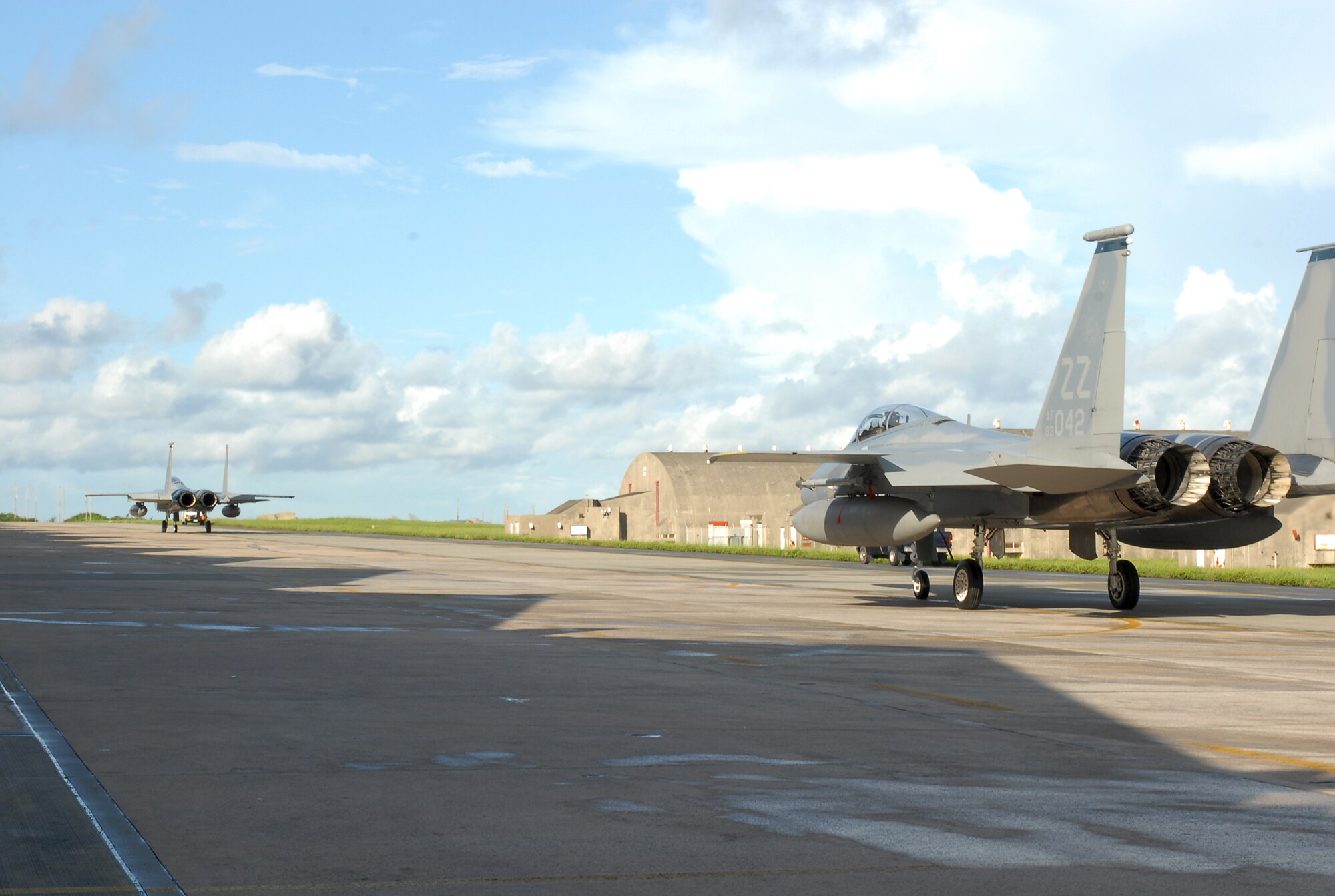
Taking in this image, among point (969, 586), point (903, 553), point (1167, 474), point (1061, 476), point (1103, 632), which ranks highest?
point (1167, 474)

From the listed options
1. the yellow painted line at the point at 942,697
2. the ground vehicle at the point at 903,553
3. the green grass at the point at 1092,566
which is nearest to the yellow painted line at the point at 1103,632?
the yellow painted line at the point at 942,697

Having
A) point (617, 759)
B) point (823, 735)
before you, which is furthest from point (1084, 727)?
point (617, 759)

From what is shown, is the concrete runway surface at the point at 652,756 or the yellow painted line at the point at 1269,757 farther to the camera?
the yellow painted line at the point at 1269,757

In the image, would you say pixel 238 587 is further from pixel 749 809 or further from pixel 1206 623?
pixel 749 809

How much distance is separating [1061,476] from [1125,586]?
3769 mm

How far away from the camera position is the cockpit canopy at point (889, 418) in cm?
2461

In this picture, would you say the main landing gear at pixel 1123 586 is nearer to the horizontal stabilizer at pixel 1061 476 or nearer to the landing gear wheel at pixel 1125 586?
the landing gear wheel at pixel 1125 586

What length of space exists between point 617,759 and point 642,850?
2180 mm

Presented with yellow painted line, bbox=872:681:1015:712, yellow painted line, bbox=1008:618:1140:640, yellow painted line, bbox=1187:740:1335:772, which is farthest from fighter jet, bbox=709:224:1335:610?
yellow painted line, bbox=1187:740:1335:772

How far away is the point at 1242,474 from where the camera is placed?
20234 mm

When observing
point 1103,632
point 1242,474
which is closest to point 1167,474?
point 1242,474

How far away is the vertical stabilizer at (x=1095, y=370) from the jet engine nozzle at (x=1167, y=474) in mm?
1099

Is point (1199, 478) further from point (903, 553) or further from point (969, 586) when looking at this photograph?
point (903, 553)

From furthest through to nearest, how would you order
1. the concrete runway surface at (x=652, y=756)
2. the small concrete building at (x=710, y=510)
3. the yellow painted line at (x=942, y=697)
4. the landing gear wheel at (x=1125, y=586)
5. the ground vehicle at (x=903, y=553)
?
1. the small concrete building at (x=710, y=510)
2. the ground vehicle at (x=903, y=553)
3. the landing gear wheel at (x=1125, y=586)
4. the yellow painted line at (x=942, y=697)
5. the concrete runway surface at (x=652, y=756)
